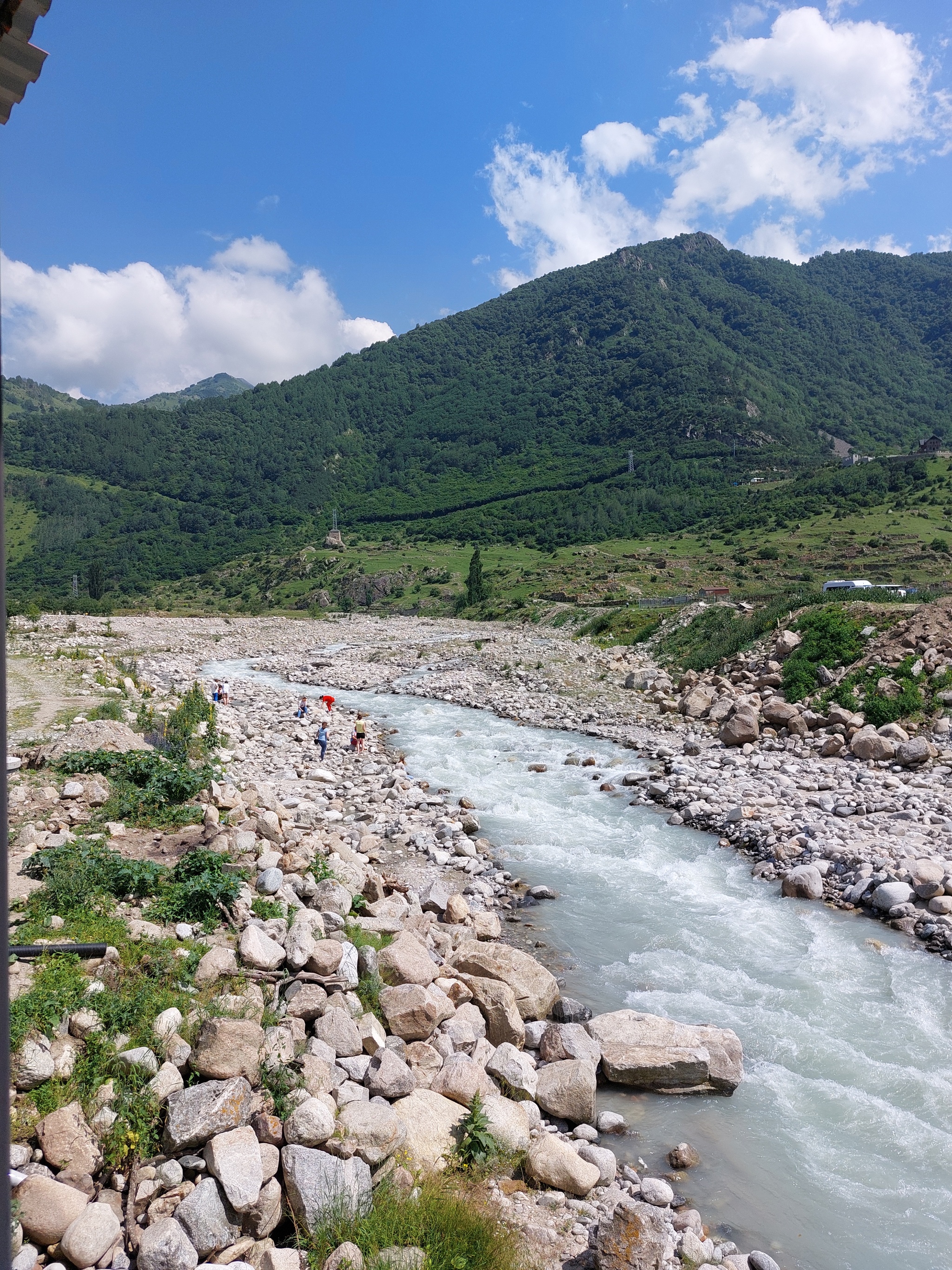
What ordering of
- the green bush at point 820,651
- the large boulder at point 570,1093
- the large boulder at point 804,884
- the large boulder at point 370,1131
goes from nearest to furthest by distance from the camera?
the large boulder at point 370,1131 → the large boulder at point 570,1093 → the large boulder at point 804,884 → the green bush at point 820,651

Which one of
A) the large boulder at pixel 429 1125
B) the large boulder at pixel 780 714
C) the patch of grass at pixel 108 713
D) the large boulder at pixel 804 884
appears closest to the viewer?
the large boulder at pixel 429 1125

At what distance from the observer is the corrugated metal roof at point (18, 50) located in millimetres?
3426

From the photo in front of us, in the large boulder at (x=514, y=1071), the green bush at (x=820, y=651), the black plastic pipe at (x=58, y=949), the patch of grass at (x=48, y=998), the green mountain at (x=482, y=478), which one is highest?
the green mountain at (x=482, y=478)

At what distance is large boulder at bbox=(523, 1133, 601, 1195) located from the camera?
236 inches

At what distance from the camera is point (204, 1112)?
17.4ft

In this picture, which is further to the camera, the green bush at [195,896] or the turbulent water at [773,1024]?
the green bush at [195,896]

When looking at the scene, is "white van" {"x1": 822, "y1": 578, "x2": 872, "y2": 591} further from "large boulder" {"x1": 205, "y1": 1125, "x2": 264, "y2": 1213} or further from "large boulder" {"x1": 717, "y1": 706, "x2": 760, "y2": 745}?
"large boulder" {"x1": 205, "y1": 1125, "x2": 264, "y2": 1213}

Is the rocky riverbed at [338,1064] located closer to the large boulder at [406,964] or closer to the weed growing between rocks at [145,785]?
the large boulder at [406,964]

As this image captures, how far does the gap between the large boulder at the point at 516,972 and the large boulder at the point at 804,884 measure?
4.66 meters

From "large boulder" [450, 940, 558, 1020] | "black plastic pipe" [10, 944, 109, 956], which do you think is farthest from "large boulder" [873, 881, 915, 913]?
"black plastic pipe" [10, 944, 109, 956]

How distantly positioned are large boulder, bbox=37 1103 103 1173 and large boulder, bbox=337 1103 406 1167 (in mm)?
1631

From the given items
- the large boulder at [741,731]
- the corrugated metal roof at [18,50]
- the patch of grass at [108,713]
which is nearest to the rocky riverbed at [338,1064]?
the patch of grass at [108,713]

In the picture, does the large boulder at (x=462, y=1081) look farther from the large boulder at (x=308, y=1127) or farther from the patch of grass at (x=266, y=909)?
the patch of grass at (x=266, y=909)

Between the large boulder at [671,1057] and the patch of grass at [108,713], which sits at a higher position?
the patch of grass at [108,713]
